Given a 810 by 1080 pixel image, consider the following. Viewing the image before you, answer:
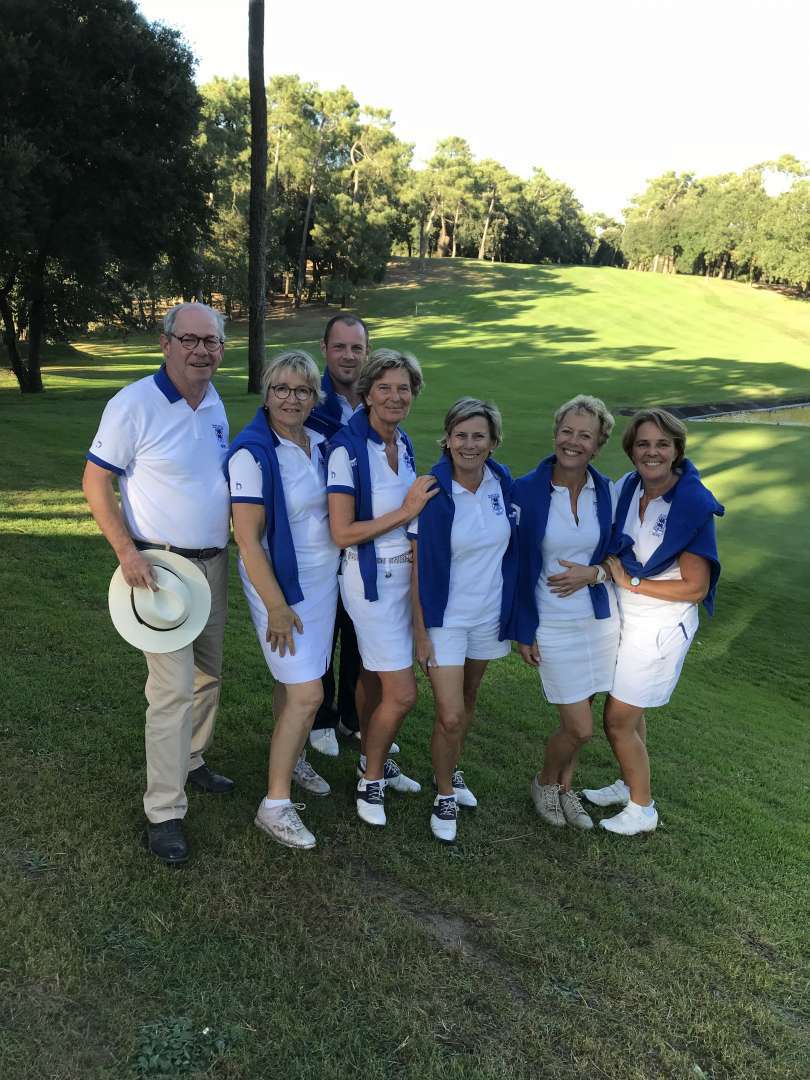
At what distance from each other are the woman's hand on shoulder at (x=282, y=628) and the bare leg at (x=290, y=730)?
7.6 inches

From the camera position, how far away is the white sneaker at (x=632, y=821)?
4277 mm

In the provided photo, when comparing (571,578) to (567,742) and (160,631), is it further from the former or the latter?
(160,631)

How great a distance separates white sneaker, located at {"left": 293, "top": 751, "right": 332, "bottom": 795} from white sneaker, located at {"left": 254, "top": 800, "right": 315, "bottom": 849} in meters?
0.49

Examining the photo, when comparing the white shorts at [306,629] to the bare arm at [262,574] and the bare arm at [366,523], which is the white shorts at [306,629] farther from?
the bare arm at [366,523]

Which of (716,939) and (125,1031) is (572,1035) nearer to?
(716,939)

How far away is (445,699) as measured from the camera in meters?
3.94

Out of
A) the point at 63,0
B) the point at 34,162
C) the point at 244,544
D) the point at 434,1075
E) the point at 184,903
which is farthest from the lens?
the point at 63,0

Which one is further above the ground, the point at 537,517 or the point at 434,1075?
the point at 537,517

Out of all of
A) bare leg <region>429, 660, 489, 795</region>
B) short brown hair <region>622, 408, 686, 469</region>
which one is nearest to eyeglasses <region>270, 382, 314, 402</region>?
bare leg <region>429, 660, 489, 795</region>

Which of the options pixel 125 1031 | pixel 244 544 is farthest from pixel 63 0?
pixel 125 1031

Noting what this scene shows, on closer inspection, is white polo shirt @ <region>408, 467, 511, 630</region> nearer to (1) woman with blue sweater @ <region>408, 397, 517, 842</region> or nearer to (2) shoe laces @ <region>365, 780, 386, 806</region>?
(1) woman with blue sweater @ <region>408, 397, 517, 842</region>

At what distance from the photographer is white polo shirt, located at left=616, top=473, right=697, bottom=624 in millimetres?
4039

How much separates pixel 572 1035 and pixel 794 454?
638 inches

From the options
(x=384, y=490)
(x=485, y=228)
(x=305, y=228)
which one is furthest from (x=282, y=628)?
(x=485, y=228)
